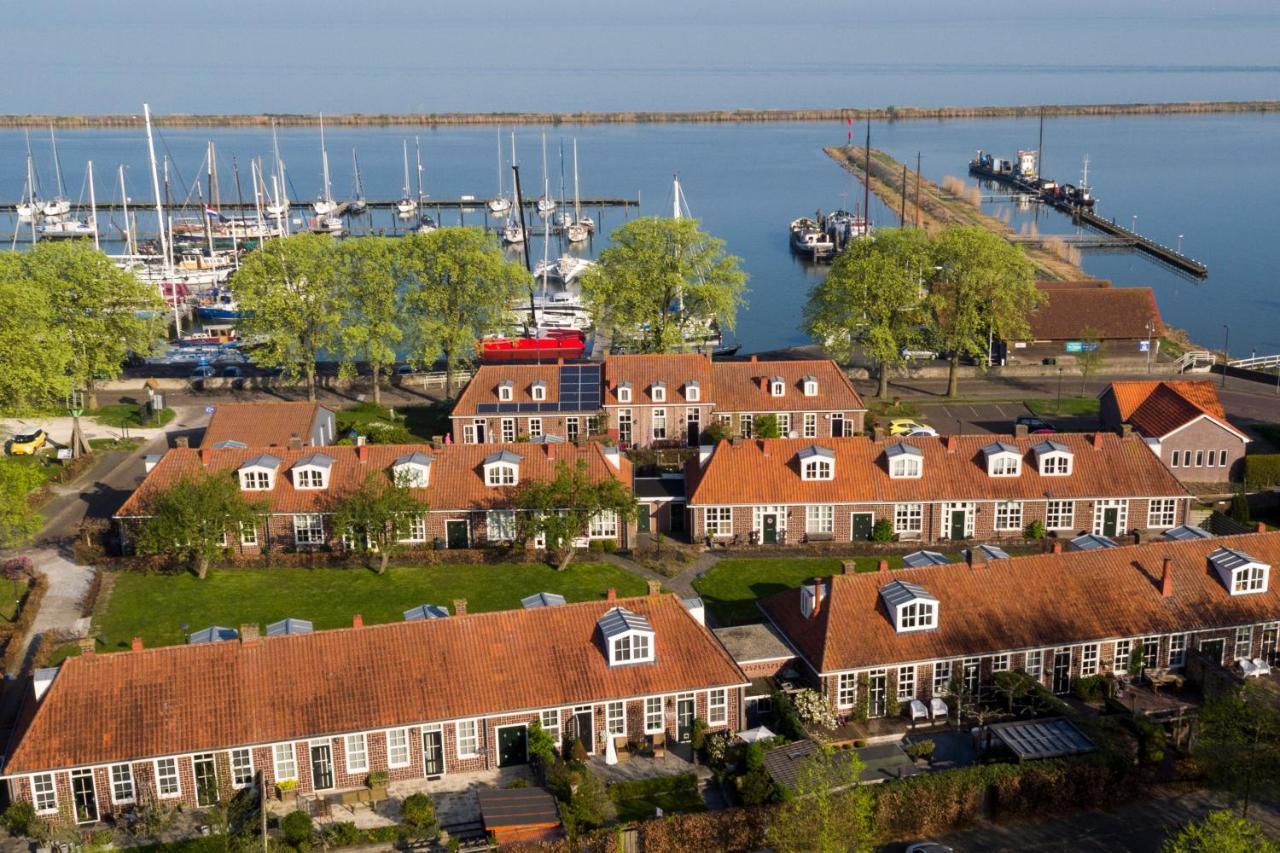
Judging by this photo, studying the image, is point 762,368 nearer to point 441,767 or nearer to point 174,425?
point 174,425

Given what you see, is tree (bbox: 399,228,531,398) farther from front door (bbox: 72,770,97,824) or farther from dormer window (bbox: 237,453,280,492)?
front door (bbox: 72,770,97,824)

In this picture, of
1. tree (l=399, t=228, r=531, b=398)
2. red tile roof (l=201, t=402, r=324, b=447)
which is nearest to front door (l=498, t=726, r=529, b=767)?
red tile roof (l=201, t=402, r=324, b=447)

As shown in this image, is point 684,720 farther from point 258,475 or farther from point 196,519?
point 258,475

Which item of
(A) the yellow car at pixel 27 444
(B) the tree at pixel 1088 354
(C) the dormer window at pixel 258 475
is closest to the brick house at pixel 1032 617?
(C) the dormer window at pixel 258 475

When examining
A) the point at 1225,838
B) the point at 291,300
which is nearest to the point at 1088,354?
the point at 291,300

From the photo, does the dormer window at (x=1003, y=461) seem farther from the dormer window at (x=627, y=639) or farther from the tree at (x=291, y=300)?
the tree at (x=291, y=300)

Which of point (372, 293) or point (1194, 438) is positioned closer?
point (1194, 438)
